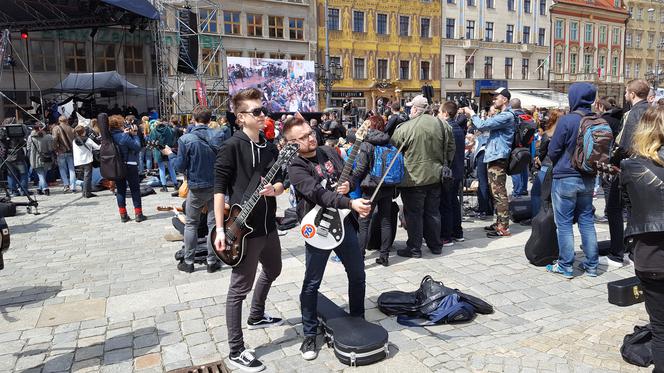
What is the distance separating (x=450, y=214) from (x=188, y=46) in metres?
19.4

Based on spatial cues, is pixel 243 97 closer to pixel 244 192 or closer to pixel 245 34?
pixel 244 192

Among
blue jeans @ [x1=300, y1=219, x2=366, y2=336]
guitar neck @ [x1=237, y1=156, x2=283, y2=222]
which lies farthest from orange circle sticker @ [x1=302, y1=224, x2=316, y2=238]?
guitar neck @ [x1=237, y1=156, x2=283, y2=222]

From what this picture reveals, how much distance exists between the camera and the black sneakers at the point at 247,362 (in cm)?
360

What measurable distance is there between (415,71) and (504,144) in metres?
35.2

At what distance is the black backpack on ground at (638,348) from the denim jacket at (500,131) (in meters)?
3.64

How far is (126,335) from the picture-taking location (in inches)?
171

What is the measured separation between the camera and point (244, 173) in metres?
3.71

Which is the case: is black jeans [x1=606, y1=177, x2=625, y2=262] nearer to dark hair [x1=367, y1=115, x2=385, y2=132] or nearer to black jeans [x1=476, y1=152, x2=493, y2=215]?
black jeans [x1=476, y1=152, x2=493, y2=215]

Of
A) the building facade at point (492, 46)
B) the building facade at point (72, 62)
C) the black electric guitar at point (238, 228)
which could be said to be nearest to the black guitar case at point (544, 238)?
the black electric guitar at point (238, 228)

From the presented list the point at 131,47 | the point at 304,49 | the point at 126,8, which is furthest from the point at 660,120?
the point at 304,49

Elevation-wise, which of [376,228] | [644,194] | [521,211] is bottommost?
[521,211]

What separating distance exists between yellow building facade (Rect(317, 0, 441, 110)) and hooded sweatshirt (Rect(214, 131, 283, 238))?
3293cm

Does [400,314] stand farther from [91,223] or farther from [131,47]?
[131,47]

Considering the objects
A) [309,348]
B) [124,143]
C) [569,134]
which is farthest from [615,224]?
[124,143]
